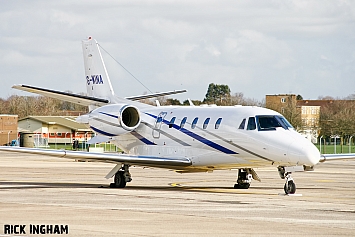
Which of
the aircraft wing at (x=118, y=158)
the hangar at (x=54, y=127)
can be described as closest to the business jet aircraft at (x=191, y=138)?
the aircraft wing at (x=118, y=158)

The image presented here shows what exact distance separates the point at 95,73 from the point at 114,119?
14.8 ft

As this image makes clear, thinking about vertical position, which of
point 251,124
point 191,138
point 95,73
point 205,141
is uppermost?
point 95,73

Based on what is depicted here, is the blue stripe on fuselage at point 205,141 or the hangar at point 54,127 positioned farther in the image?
the hangar at point 54,127

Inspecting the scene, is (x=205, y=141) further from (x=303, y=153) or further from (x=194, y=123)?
(x=303, y=153)

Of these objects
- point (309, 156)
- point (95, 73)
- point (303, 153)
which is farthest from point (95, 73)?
point (309, 156)

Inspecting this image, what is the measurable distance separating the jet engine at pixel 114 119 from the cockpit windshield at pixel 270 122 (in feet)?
19.6

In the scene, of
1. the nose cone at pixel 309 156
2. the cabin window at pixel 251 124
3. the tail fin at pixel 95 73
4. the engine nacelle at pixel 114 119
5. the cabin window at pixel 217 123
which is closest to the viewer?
the nose cone at pixel 309 156

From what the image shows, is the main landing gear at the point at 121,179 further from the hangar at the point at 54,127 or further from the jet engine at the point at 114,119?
the hangar at the point at 54,127

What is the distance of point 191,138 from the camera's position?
25359mm

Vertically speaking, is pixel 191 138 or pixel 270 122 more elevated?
pixel 270 122

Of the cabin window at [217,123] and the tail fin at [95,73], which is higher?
the tail fin at [95,73]

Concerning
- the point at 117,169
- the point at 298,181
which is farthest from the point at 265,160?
the point at 298,181

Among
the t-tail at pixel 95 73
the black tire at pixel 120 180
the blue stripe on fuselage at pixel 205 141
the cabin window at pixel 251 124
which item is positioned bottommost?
the black tire at pixel 120 180

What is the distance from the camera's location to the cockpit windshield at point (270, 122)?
22.9 meters
